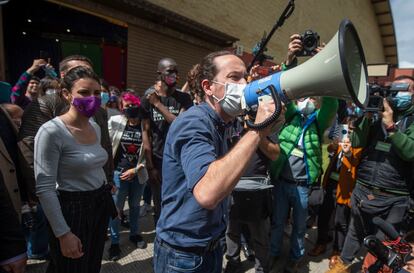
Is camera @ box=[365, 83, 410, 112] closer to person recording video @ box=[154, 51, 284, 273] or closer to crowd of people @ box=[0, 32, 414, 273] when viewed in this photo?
crowd of people @ box=[0, 32, 414, 273]

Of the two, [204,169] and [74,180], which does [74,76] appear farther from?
[204,169]

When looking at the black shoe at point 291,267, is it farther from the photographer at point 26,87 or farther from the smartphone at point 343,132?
the photographer at point 26,87

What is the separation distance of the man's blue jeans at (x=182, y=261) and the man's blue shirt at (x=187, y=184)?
0.18 ft

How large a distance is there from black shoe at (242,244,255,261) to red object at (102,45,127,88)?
15.6 ft

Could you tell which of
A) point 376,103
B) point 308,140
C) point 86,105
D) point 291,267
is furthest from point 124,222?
point 376,103

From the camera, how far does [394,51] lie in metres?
24.2

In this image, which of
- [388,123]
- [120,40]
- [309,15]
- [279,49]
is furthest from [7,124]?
[309,15]

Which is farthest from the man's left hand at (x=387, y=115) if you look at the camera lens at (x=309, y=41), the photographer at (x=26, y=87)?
the photographer at (x=26, y=87)

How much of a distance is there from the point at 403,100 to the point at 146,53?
18.8 feet

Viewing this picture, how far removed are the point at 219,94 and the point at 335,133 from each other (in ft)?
9.33

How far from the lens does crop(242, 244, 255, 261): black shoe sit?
11.1 feet

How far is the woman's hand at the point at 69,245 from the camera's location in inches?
67.9

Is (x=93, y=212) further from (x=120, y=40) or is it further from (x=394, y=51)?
(x=394, y=51)

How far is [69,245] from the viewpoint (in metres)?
1.73
